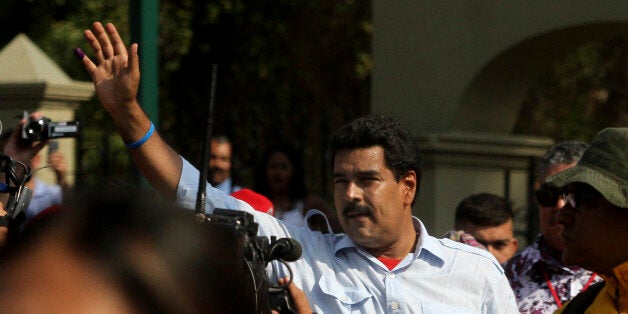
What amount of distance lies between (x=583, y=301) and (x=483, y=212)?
235 cm

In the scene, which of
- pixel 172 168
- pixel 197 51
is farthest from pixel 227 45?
pixel 172 168

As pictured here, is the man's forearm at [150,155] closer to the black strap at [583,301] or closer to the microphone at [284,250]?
the black strap at [583,301]

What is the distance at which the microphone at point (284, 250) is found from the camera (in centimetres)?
Result: 201

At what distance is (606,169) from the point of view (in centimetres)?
293

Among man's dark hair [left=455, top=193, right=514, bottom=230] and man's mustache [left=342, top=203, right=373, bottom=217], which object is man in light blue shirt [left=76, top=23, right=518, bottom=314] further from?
man's dark hair [left=455, top=193, right=514, bottom=230]

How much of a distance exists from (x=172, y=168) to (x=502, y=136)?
16.1 feet

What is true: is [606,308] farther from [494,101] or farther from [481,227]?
[494,101]

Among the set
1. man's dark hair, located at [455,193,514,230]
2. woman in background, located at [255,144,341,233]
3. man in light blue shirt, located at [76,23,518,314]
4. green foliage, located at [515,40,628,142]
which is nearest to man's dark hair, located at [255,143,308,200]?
woman in background, located at [255,144,341,233]

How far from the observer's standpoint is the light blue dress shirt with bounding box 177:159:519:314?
345cm

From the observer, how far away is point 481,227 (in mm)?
5324

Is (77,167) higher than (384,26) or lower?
lower

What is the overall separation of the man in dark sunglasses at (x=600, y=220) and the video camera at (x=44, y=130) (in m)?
2.09

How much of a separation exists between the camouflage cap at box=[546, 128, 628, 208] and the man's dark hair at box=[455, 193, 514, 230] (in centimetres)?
225

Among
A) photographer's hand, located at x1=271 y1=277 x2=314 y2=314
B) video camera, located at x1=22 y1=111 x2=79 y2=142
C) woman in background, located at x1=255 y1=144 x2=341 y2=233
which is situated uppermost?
video camera, located at x1=22 y1=111 x2=79 y2=142
